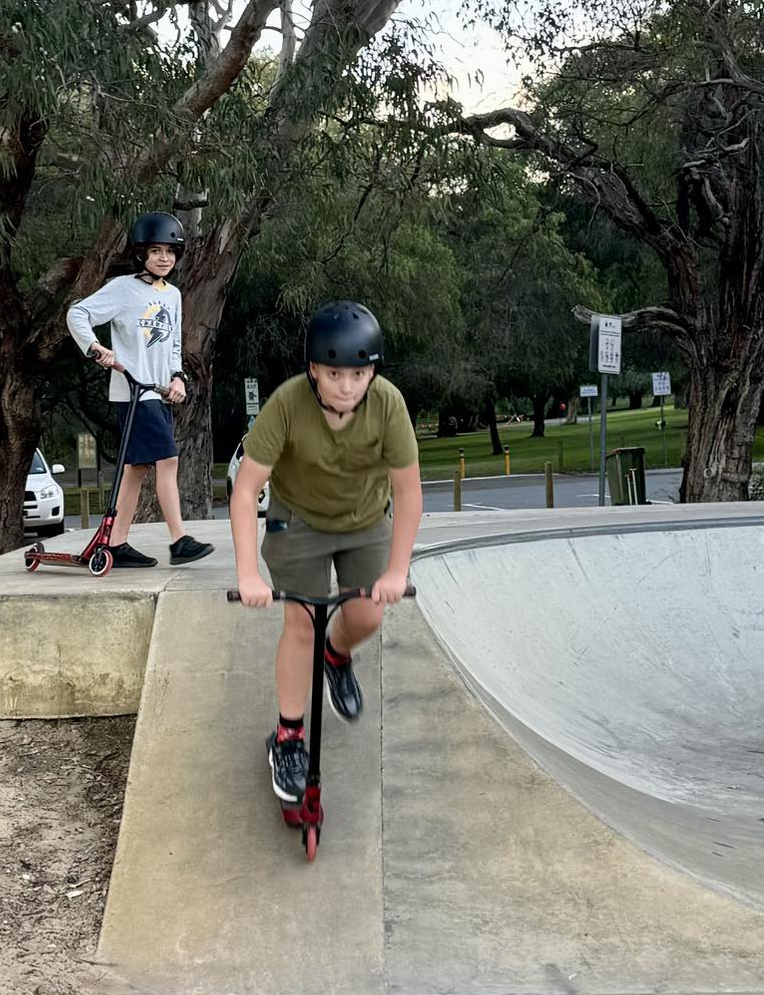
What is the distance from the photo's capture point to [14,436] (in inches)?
449

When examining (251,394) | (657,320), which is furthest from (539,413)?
(657,320)

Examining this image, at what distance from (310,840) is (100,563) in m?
2.42

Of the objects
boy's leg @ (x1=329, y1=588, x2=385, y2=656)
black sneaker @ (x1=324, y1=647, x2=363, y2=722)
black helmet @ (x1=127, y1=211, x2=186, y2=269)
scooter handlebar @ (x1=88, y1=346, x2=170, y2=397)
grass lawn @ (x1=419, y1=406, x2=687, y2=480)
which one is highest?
black helmet @ (x1=127, y1=211, x2=186, y2=269)

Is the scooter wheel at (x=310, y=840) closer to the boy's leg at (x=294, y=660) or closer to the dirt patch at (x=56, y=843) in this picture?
the boy's leg at (x=294, y=660)

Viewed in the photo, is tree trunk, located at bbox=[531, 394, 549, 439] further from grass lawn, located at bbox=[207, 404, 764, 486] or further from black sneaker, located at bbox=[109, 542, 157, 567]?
black sneaker, located at bbox=[109, 542, 157, 567]

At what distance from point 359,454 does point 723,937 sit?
1699 millimetres

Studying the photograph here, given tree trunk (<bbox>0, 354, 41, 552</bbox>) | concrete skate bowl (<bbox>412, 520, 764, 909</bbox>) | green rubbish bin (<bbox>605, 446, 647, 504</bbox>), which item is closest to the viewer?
concrete skate bowl (<bbox>412, 520, 764, 909</bbox>)

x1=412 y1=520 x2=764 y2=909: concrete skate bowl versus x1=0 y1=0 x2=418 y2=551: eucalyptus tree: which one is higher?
x1=0 y1=0 x2=418 y2=551: eucalyptus tree

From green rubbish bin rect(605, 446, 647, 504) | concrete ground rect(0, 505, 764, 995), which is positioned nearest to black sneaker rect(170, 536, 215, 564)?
concrete ground rect(0, 505, 764, 995)

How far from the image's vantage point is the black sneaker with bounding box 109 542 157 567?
5621 millimetres

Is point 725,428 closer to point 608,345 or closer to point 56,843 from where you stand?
point 608,345

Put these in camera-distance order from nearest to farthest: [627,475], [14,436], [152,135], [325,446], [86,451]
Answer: [325,446] < [152,135] < [14,436] < [627,475] < [86,451]

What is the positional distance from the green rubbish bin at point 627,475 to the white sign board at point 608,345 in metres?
1.12

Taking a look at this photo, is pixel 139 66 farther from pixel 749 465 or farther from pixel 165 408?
pixel 749 465
